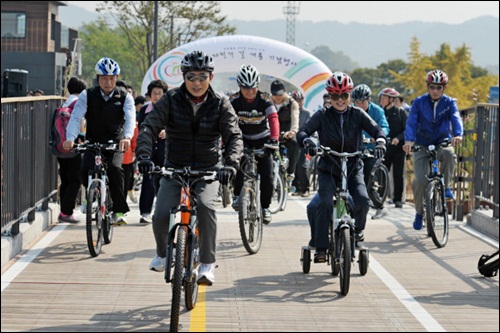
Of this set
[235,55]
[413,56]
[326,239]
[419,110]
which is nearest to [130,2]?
[235,55]

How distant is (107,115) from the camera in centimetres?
1223

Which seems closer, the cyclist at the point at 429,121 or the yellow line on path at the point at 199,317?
the yellow line on path at the point at 199,317

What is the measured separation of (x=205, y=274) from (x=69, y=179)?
5.73 m

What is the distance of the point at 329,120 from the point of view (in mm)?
10648

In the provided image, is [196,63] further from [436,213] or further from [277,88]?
[277,88]

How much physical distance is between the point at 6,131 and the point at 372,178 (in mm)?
7220

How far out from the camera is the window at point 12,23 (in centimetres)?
6975

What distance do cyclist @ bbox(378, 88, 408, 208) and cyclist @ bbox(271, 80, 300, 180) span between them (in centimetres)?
157

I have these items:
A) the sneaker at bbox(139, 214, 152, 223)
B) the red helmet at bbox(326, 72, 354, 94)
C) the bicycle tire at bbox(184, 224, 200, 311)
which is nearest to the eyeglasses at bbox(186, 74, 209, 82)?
the bicycle tire at bbox(184, 224, 200, 311)

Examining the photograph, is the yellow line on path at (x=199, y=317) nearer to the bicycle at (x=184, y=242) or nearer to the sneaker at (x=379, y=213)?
the bicycle at (x=184, y=242)

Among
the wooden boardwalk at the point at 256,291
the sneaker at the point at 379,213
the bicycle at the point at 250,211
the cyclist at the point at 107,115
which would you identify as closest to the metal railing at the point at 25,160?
the wooden boardwalk at the point at 256,291

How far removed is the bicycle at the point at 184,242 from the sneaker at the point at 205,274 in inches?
2.0

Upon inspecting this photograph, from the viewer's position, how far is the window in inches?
2746

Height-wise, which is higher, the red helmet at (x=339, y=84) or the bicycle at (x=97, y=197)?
the red helmet at (x=339, y=84)
